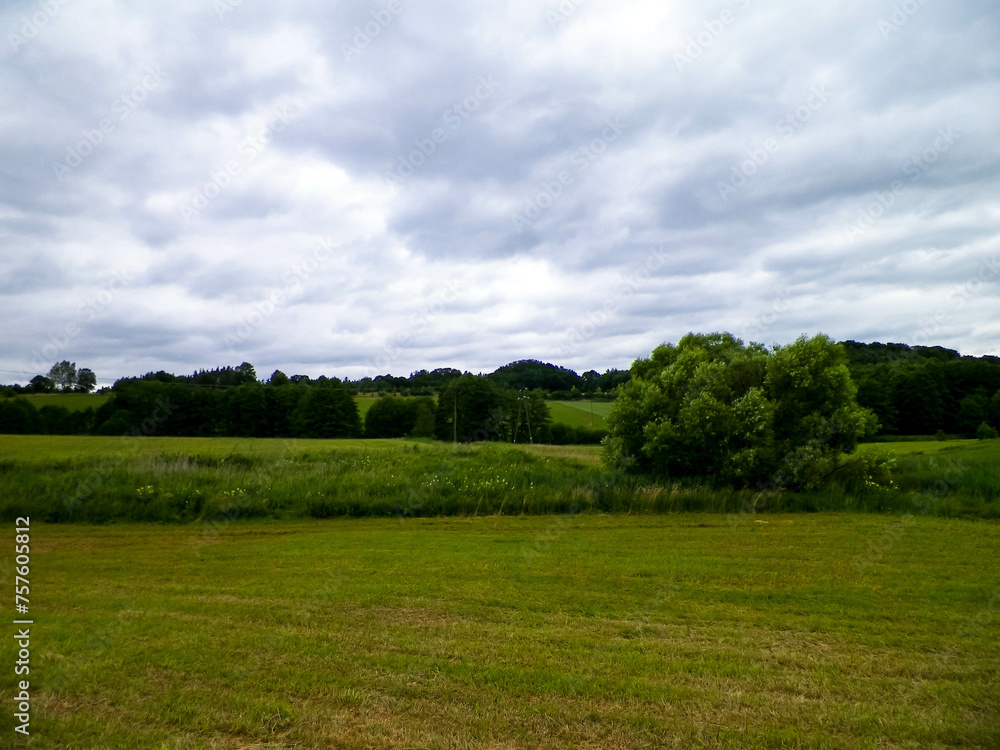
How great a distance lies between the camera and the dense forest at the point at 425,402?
47.4m

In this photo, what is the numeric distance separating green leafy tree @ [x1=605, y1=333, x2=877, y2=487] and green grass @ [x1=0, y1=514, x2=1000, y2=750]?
10253 millimetres

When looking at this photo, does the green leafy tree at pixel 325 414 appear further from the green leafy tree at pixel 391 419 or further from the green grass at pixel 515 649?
the green grass at pixel 515 649

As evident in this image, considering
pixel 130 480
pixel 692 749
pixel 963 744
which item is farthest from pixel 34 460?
pixel 963 744

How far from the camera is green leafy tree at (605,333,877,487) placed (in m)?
22.2

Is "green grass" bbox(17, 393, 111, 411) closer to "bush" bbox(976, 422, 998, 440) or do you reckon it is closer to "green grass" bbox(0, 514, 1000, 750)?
"green grass" bbox(0, 514, 1000, 750)

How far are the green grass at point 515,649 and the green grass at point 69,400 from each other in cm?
4158

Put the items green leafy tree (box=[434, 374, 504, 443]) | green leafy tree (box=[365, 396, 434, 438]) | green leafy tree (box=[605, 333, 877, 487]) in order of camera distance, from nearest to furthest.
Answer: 1. green leafy tree (box=[605, 333, 877, 487])
2. green leafy tree (box=[434, 374, 504, 443])
3. green leafy tree (box=[365, 396, 434, 438])

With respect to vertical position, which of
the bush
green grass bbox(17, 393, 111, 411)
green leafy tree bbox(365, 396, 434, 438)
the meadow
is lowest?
the meadow

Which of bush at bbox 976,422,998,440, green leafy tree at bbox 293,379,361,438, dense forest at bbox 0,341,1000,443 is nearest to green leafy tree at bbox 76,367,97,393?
dense forest at bbox 0,341,1000,443

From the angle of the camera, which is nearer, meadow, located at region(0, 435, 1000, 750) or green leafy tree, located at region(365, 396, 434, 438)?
meadow, located at region(0, 435, 1000, 750)

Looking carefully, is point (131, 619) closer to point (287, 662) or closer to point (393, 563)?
point (287, 662)

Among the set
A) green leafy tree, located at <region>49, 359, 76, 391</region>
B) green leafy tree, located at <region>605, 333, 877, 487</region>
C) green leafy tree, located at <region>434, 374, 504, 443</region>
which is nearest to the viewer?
green leafy tree, located at <region>605, 333, 877, 487</region>

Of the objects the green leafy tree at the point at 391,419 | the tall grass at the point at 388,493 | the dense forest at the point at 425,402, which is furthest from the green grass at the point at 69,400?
the green leafy tree at the point at 391,419

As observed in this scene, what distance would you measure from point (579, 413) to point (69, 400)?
54.7m
